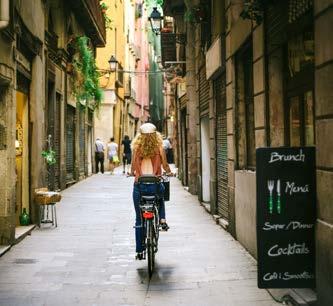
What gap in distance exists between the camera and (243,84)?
10.0 metres

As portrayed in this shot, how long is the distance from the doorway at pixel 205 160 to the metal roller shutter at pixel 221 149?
2.74m

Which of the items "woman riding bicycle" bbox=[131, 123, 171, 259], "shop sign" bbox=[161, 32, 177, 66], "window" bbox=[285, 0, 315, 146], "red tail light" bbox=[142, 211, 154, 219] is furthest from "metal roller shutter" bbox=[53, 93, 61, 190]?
"window" bbox=[285, 0, 315, 146]

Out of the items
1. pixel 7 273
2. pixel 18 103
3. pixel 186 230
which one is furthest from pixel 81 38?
pixel 7 273

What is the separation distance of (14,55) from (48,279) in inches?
155

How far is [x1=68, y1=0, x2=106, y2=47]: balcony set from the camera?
69.3ft

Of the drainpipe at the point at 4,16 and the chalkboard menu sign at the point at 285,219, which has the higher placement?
the drainpipe at the point at 4,16

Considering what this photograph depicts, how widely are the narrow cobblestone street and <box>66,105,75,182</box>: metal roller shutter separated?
30.4ft

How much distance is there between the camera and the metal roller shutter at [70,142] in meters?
22.0

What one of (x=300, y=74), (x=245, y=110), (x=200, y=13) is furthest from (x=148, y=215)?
(x=200, y=13)

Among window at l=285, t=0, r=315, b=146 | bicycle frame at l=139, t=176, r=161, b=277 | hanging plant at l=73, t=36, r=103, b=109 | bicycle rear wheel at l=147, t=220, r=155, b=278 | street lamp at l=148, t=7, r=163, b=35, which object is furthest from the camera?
hanging plant at l=73, t=36, r=103, b=109

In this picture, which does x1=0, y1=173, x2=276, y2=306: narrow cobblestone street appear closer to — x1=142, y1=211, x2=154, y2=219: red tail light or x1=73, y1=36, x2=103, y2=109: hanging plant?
x1=142, y1=211, x2=154, y2=219: red tail light

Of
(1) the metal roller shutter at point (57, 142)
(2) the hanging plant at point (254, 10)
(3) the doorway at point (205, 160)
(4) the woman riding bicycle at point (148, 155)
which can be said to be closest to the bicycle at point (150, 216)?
(4) the woman riding bicycle at point (148, 155)

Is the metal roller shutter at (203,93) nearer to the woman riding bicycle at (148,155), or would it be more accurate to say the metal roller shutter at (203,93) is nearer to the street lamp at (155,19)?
the street lamp at (155,19)

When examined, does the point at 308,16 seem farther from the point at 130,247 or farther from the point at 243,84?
the point at 130,247
